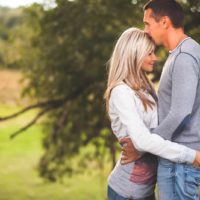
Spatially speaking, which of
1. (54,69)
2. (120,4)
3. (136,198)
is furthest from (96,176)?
(136,198)

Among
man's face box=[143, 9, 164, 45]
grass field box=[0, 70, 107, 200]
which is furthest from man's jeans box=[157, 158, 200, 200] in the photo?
grass field box=[0, 70, 107, 200]

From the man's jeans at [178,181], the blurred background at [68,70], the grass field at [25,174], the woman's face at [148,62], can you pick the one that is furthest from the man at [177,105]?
the grass field at [25,174]

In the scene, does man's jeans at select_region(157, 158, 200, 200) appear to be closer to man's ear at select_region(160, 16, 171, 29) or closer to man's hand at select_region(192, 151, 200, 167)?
man's hand at select_region(192, 151, 200, 167)

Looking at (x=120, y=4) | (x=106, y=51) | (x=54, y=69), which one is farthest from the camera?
(x=54, y=69)

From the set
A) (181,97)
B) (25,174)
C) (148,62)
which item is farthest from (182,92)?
(25,174)

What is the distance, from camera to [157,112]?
3.11 m

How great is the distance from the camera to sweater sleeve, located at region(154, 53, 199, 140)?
2891 millimetres

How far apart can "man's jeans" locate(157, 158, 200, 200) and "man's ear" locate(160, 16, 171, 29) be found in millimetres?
695

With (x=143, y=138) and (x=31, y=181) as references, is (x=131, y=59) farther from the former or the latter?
(x=31, y=181)

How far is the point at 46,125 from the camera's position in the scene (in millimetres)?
10398

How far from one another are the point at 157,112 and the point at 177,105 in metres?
0.22

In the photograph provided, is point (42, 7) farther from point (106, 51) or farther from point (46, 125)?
point (46, 125)

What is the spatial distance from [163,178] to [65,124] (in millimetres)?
7019

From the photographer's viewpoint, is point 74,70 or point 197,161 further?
point 74,70
